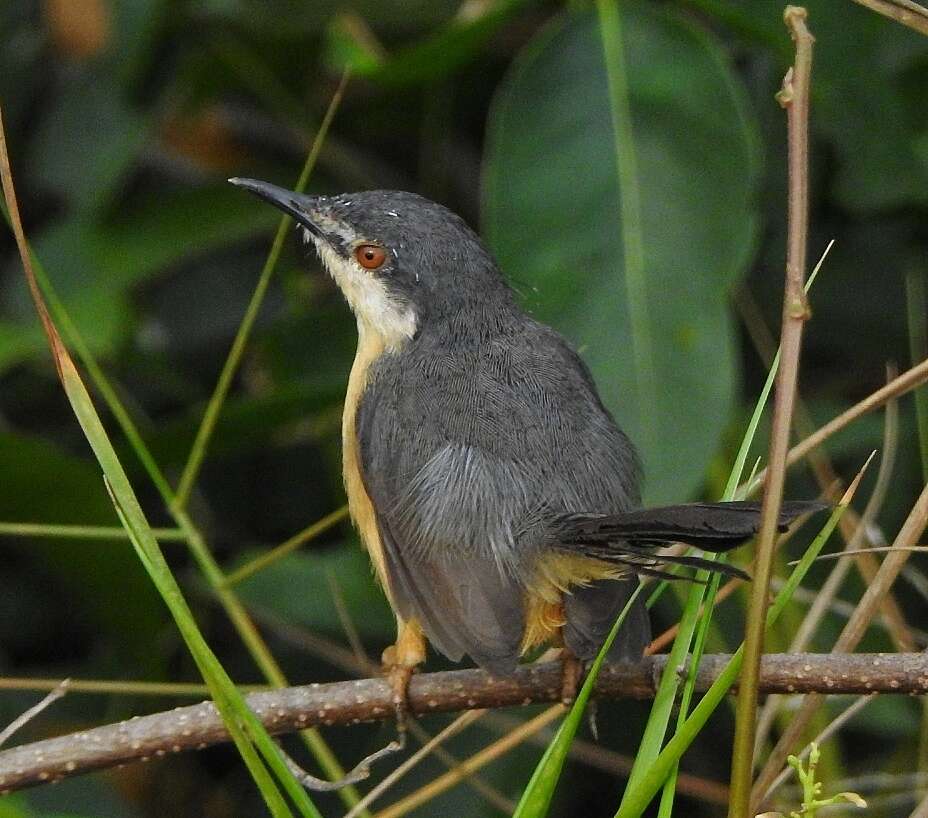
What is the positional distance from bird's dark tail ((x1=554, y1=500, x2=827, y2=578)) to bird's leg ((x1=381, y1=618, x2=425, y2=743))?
1.32 feet

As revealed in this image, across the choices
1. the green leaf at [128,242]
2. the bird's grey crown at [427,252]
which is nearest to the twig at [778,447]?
the bird's grey crown at [427,252]

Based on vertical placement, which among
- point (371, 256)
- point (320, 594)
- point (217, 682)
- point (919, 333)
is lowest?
point (320, 594)

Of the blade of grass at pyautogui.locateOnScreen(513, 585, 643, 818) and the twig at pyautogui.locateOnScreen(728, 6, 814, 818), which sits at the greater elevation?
the twig at pyautogui.locateOnScreen(728, 6, 814, 818)

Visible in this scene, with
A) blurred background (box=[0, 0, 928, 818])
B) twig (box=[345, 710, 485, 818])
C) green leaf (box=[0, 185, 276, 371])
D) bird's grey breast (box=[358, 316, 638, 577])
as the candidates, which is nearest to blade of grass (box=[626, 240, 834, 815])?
twig (box=[345, 710, 485, 818])

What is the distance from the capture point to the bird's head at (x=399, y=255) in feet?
10.6

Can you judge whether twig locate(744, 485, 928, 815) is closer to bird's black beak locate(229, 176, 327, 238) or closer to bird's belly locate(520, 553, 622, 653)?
A: bird's belly locate(520, 553, 622, 653)

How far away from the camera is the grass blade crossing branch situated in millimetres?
1853

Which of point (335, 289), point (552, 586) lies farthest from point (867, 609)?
point (335, 289)

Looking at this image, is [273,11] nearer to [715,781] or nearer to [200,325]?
[200,325]

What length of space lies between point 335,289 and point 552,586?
237 centimetres

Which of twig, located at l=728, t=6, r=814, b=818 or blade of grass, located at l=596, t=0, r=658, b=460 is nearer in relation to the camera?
twig, located at l=728, t=6, r=814, b=818

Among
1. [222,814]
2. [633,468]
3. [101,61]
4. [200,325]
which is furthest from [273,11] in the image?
[222,814]

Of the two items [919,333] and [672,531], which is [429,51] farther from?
[672,531]

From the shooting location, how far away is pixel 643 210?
3654 millimetres
